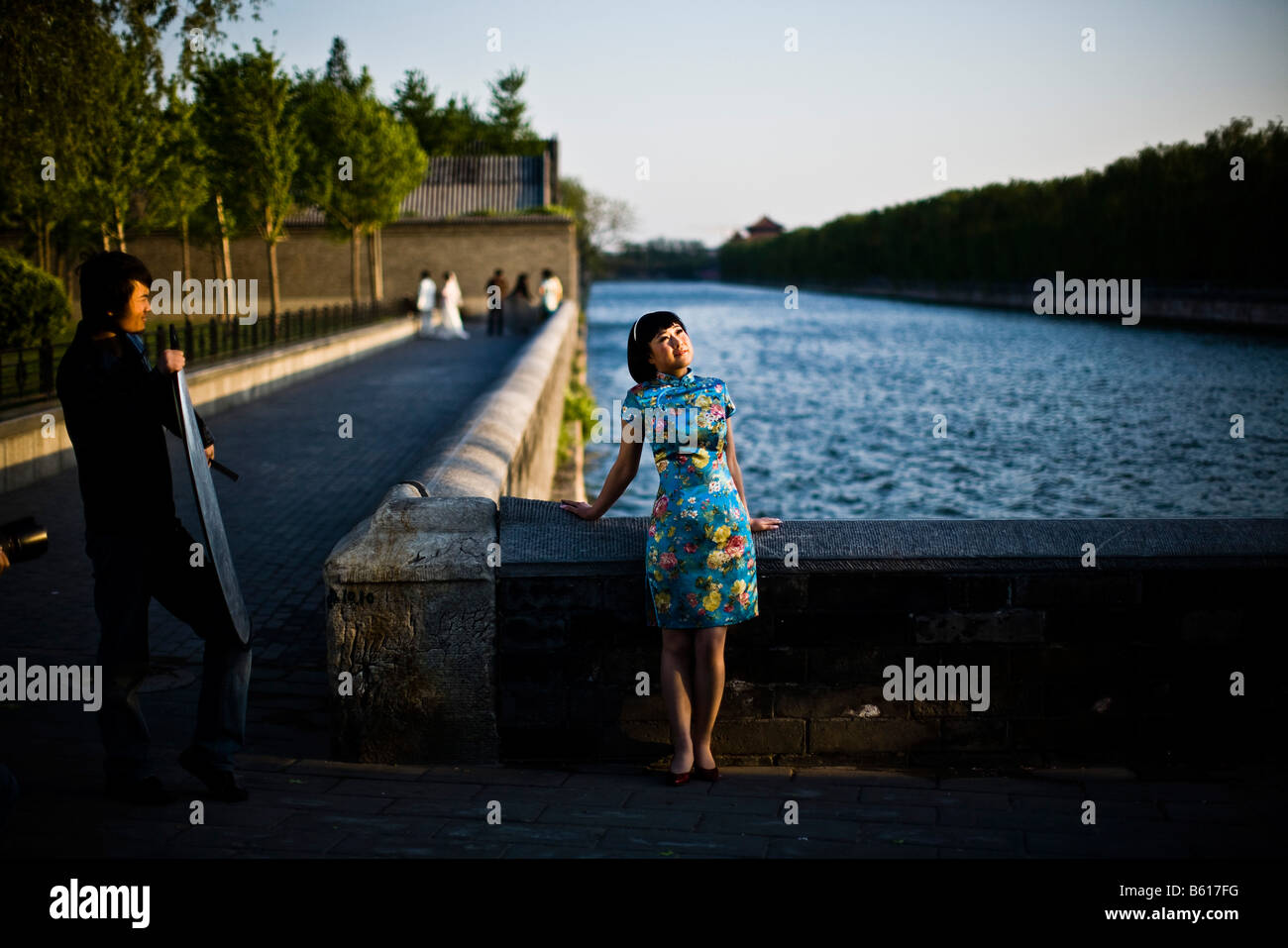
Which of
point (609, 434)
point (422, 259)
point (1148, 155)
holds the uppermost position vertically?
point (1148, 155)

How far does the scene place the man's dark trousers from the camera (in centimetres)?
387

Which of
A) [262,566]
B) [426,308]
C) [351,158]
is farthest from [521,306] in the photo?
[262,566]

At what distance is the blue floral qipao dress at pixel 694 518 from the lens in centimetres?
411

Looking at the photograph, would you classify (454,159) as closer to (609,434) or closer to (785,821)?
(609,434)

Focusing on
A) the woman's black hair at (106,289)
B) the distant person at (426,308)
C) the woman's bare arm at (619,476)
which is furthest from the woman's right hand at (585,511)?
the distant person at (426,308)

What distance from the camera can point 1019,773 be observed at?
4.31m

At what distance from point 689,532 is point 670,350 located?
64 cm

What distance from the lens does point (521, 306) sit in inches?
1331

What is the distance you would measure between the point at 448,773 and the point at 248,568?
4048 mm

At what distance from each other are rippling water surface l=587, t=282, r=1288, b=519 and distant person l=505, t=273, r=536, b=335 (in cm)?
241

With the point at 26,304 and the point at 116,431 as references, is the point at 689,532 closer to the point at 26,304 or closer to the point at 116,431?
the point at 116,431

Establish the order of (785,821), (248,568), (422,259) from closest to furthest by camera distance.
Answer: (785,821)
(248,568)
(422,259)

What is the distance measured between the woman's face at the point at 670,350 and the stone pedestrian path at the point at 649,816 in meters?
1.43
